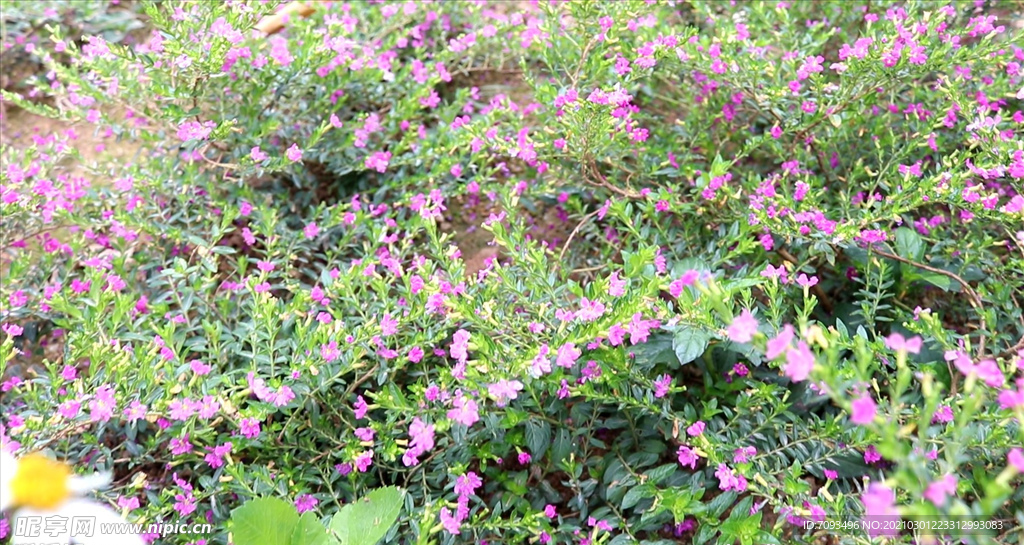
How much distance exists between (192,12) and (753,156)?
2.24 metres

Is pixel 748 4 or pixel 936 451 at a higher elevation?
pixel 748 4

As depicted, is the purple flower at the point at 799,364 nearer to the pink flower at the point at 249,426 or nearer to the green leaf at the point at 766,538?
the green leaf at the point at 766,538

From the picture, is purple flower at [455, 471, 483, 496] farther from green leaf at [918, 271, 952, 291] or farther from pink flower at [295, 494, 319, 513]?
green leaf at [918, 271, 952, 291]

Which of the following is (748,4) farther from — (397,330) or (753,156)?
(397,330)

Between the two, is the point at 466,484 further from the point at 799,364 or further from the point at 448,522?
the point at 799,364

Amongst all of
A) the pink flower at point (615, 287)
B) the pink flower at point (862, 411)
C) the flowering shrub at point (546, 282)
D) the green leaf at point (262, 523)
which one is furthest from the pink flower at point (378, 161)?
the pink flower at point (862, 411)

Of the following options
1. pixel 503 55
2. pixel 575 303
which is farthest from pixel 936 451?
pixel 503 55

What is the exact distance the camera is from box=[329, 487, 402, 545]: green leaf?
181cm

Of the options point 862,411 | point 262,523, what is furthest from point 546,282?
point 862,411

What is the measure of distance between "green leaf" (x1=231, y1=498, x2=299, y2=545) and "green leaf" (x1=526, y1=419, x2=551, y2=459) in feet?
2.29

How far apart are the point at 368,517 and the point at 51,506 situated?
0.90m

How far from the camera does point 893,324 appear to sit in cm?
229

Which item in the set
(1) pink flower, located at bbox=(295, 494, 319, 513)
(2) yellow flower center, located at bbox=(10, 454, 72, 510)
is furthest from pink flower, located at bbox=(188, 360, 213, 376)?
(2) yellow flower center, located at bbox=(10, 454, 72, 510)

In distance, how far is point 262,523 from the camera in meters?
1.80
